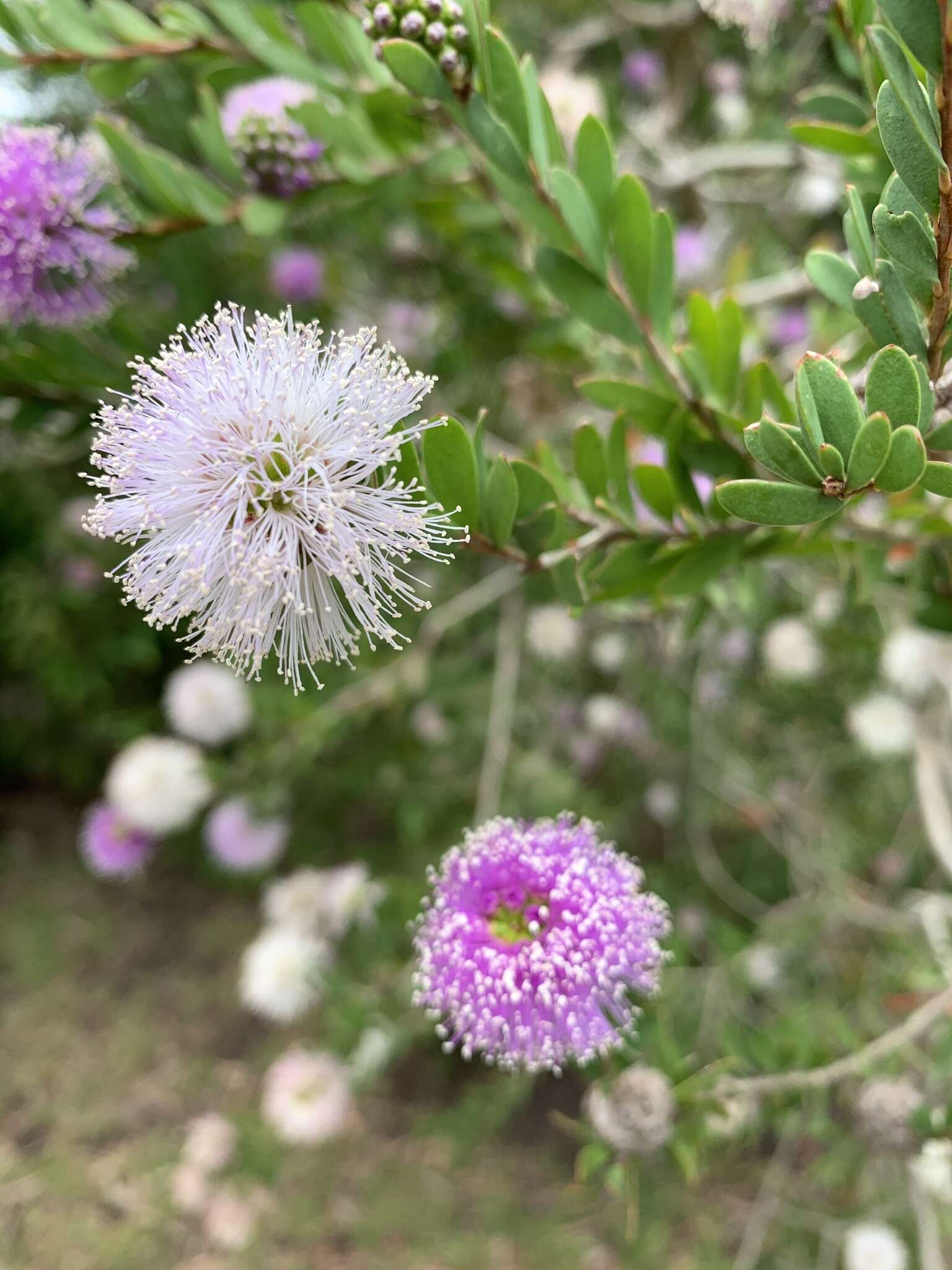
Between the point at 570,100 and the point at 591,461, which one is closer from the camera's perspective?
the point at 591,461

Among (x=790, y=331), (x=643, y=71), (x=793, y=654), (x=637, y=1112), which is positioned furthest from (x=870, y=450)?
(x=643, y=71)

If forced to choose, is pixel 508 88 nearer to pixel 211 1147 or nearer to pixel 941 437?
pixel 941 437

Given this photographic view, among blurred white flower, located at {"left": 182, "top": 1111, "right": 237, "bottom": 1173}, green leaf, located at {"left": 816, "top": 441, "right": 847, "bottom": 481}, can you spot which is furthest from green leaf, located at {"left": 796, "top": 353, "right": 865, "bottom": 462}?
blurred white flower, located at {"left": 182, "top": 1111, "right": 237, "bottom": 1173}

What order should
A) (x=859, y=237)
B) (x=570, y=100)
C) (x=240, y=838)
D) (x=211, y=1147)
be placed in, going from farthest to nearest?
(x=211, y=1147), (x=240, y=838), (x=570, y=100), (x=859, y=237)

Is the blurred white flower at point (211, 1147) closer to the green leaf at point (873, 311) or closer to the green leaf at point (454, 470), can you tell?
the green leaf at point (454, 470)

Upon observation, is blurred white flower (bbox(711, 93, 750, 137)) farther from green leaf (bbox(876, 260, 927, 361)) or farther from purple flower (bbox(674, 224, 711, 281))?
green leaf (bbox(876, 260, 927, 361))

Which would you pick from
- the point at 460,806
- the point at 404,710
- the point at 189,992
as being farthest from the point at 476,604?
the point at 189,992

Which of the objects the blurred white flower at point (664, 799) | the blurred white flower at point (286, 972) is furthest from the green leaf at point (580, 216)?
the blurred white flower at point (664, 799)
